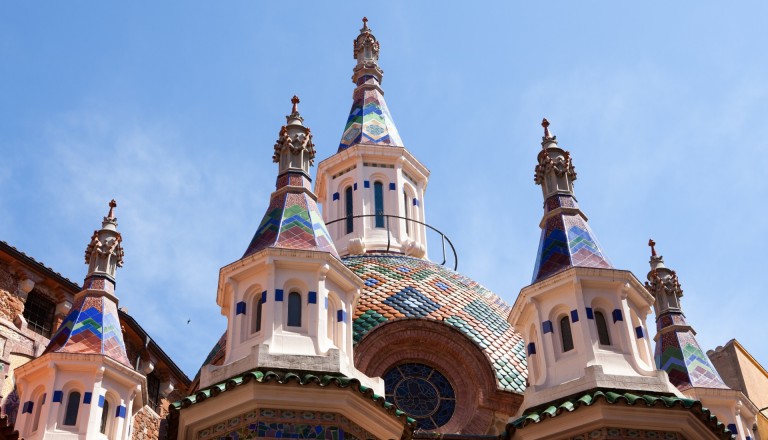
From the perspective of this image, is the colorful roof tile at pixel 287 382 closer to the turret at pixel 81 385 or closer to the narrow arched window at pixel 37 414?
the turret at pixel 81 385

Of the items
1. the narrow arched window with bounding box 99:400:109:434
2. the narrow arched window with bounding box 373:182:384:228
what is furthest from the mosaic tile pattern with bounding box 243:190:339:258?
the narrow arched window with bounding box 373:182:384:228

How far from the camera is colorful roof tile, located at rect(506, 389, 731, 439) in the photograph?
537 inches

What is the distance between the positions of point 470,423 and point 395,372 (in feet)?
4.77

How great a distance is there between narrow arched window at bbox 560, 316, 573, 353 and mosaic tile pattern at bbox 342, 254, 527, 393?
7.45 feet

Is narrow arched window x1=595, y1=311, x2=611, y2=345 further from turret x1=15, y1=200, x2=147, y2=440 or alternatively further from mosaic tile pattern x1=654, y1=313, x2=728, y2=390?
turret x1=15, y1=200, x2=147, y2=440

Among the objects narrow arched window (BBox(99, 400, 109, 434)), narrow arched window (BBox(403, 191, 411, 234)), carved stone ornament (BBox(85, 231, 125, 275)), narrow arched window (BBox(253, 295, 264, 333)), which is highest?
narrow arched window (BBox(403, 191, 411, 234))

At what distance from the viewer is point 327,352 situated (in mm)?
14117

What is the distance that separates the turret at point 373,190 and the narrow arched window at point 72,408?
6.91 m

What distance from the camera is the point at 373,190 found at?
22828 millimetres

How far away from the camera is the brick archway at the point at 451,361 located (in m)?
16.8

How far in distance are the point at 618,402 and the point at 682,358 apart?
5.52 metres

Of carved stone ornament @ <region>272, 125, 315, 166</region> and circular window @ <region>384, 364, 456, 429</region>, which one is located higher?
carved stone ornament @ <region>272, 125, 315, 166</region>

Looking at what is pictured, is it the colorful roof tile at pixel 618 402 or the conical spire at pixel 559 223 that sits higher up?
the conical spire at pixel 559 223

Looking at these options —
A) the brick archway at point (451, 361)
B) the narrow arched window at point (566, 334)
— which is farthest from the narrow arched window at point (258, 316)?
the narrow arched window at point (566, 334)
